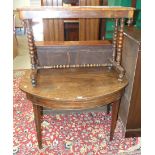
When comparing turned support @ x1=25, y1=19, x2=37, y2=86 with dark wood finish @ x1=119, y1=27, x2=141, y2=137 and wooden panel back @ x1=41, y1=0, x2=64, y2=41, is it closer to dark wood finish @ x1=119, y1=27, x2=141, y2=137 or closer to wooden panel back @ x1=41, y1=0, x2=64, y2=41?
dark wood finish @ x1=119, y1=27, x2=141, y2=137

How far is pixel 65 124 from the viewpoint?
2066 mm

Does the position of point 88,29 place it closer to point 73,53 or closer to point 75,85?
point 73,53

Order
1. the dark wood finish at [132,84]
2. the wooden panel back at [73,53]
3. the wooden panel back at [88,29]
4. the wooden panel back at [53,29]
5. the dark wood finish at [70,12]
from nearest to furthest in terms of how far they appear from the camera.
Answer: the dark wood finish at [70,12] → the dark wood finish at [132,84] → the wooden panel back at [73,53] → the wooden panel back at [53,29] → the wooden panel back at [88,29]

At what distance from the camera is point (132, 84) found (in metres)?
1.68

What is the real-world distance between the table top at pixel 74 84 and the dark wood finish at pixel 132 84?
0.44 ft

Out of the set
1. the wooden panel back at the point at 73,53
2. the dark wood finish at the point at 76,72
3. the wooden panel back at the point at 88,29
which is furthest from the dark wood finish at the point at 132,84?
the wooden panel back at the point at 88,29

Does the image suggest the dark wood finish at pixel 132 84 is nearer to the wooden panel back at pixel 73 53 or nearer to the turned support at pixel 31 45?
the wooden panel back at pixel 73 53

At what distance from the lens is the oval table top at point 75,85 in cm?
138

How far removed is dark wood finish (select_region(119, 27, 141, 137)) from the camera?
1597 millimetres

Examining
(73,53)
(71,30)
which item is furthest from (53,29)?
(73,53)

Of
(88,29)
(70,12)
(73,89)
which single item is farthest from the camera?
(88,29)

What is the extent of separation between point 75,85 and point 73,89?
0.21 ft
